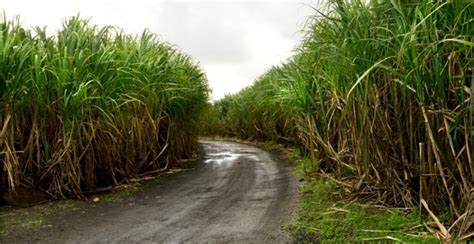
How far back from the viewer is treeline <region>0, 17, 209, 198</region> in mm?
3373

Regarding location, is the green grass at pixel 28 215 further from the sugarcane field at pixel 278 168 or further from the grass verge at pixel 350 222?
the grass verge at pixel 350 222

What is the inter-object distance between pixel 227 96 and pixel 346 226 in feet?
39.0

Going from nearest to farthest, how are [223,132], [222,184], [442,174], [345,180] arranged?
[442,174] → [345,180] → [222,184] → [223,132]

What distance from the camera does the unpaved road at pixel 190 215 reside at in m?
2.66

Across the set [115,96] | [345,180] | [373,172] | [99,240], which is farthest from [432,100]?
[115,96]

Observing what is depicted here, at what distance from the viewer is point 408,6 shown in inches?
104

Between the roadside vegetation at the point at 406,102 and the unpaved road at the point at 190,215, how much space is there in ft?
1.65

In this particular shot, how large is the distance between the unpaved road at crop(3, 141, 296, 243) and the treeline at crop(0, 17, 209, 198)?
430mm

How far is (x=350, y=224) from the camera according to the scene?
2.65m

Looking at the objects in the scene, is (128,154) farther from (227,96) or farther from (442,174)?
(227,96)

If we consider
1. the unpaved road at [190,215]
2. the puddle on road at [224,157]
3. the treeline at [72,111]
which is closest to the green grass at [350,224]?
the unpaved road at [190,215]

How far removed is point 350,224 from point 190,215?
1178 mm

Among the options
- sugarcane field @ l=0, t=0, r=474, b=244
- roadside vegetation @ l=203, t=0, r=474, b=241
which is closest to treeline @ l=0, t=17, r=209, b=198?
sugarcane field @ l=0, t=0, r=474, b=244

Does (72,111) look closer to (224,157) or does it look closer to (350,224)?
(350,224)
